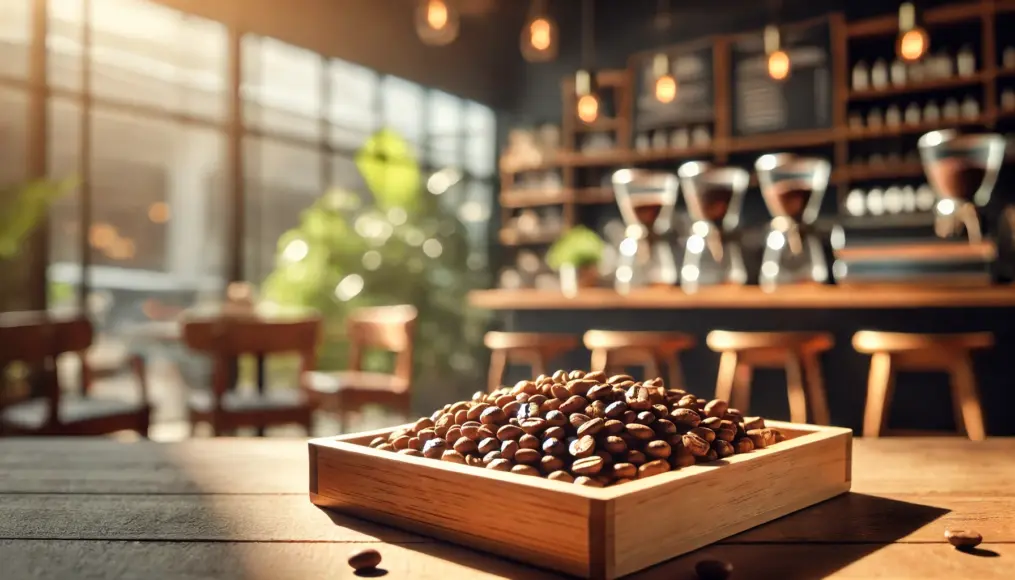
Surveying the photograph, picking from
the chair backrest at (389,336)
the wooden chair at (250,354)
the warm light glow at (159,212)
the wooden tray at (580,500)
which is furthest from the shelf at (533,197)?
the wooden tray at (580,500)

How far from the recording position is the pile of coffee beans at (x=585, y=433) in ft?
2.71

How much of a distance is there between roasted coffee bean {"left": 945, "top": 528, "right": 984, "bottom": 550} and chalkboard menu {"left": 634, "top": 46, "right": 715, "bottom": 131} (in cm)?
678

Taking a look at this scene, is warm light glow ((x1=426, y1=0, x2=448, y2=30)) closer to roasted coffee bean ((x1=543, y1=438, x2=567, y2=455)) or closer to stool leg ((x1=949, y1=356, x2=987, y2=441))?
stool leg ((x1=949, y1=356, x2=987, y2=441))

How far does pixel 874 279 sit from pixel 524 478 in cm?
289

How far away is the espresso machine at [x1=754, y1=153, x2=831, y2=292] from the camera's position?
306 cm

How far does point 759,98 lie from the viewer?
709cm

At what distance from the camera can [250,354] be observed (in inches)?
144

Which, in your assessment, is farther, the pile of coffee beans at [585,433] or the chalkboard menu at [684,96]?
the chalkboard menu at [684,96]

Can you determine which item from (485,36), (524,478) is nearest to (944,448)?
(524,478)

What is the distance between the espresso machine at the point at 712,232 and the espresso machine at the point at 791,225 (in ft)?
0.40

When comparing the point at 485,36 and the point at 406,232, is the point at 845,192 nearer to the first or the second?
the point at 406,232

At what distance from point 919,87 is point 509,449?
6161 mm

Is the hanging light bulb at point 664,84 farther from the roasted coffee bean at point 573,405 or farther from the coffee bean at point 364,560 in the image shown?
the coffee bean at point 364,560

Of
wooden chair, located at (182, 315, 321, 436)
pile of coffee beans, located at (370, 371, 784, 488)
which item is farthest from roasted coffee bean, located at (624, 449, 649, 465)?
wooden chair, located at (182, 315, 321, 436)
